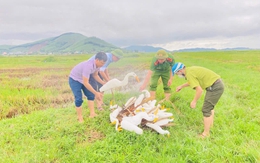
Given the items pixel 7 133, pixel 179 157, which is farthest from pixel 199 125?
pixel 7 133

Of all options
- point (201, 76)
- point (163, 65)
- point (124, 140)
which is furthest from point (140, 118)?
point (163, 65)

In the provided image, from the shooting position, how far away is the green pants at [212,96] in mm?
3584

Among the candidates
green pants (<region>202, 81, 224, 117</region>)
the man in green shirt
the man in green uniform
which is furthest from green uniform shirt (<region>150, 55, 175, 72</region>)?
green pants (<region>202, 81, 224, 117</region>)

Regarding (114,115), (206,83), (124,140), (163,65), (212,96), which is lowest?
(124,140)

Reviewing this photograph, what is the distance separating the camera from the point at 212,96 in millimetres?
3598

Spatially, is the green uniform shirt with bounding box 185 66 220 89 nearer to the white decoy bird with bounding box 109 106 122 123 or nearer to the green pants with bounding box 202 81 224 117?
the green pants with bounding box 202 81 224 117

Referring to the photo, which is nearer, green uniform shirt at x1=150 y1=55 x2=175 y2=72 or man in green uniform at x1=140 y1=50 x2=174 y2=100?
man in green uniform at x1=140 y1=50 x2=174 y2=100

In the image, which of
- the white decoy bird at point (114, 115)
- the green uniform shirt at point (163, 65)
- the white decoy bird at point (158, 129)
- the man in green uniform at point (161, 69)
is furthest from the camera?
the green uniform shirt at point (163, 65)

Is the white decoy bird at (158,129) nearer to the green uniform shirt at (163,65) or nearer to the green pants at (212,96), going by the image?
the green pants at (212,96)

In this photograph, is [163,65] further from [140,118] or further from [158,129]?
[158,129]

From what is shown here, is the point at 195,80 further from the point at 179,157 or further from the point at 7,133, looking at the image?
the point at 7,133

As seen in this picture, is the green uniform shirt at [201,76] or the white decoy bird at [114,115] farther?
the white decoy bird at [114,115]

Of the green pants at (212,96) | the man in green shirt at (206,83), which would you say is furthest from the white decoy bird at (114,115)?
the green pants at (212,96)

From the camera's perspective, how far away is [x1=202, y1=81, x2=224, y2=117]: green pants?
3584mm
